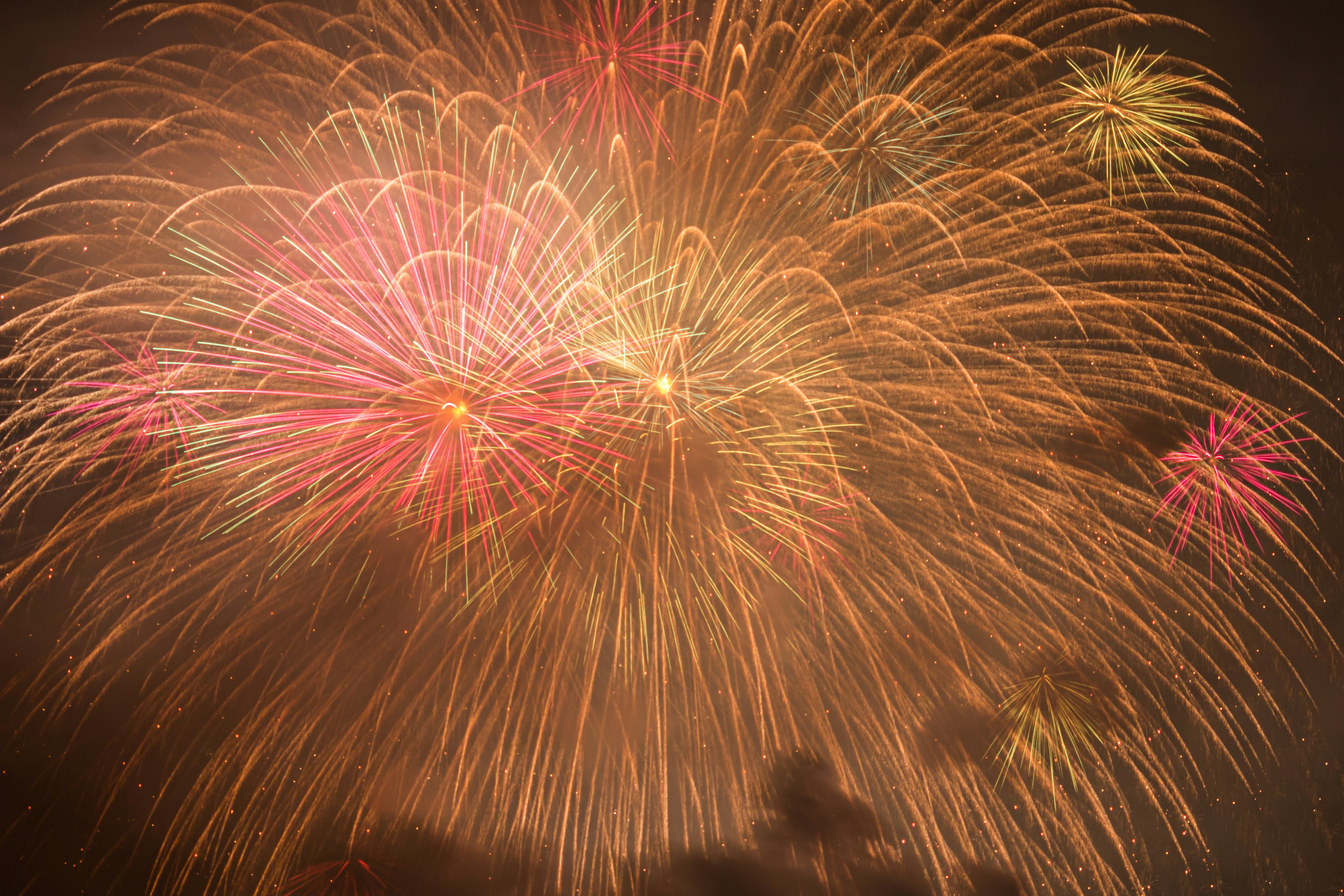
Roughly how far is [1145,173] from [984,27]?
2706 millimetres

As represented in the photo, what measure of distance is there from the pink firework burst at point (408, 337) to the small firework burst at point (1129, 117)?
20.1 feet

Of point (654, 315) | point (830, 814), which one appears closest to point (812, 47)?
point (654, 315)

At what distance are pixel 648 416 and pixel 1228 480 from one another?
805 centimetres

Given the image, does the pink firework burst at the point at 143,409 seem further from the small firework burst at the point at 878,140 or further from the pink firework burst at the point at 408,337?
the small firework burst at the point at 878,140

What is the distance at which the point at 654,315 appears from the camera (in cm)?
869

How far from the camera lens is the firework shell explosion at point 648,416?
8.52 m

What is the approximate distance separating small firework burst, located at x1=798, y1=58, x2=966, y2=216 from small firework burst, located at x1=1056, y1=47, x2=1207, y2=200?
1550mm

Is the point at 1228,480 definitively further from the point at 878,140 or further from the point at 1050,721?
the point at 878,140

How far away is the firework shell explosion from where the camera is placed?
8.52 meters

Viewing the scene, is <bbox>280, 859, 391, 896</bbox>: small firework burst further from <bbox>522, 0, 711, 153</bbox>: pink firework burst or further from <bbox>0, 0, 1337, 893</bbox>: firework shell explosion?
<bbox>522, 0, 711, 153</bbox>: pink firework burst

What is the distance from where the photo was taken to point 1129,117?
9.09m

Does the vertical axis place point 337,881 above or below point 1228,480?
below

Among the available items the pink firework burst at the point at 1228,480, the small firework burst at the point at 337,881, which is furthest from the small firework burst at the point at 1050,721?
the small firework burst at the point at 337,881

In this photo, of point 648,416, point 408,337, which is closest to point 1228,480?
point 648,416
